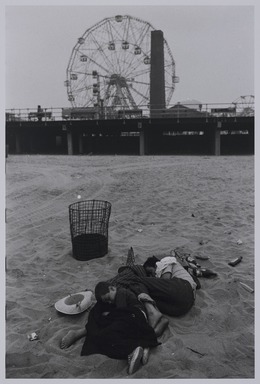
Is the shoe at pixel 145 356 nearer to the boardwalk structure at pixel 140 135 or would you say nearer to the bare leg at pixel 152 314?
the bare leg at pixel 152 314

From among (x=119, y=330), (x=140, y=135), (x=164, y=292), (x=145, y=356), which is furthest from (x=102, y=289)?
(x=140, y=135)

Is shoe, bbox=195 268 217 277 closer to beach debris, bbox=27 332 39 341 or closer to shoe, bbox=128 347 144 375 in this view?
shoe, bbox=128 347 144 375

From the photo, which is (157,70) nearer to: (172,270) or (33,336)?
(172,270)

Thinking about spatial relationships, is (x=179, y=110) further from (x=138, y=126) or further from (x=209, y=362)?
(x=209, y=362)

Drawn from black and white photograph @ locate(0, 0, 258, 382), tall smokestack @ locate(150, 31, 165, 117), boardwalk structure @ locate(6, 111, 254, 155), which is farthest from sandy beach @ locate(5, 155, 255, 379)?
tall smokestack @ locate(150, 31, 165, 117)

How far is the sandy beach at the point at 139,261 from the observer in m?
2.42

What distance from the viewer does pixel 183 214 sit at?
6.04 m

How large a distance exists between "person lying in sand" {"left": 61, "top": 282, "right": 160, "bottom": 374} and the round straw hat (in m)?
0.19

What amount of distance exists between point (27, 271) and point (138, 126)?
1580 cm

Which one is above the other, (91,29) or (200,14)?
(91,29)

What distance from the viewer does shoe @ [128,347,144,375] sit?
2.30m

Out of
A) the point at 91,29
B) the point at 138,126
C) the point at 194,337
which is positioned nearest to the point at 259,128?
the point at 194,337

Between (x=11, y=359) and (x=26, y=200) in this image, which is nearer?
(x=11, y=359)

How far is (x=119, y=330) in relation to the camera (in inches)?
99.2
